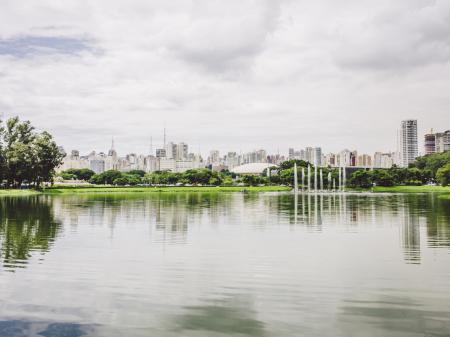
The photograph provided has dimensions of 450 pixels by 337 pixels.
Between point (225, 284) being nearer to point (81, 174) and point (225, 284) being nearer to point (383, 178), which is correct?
point (383, 178)

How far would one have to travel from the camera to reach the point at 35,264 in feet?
48.1

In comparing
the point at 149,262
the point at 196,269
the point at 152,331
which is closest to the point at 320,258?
the point at 196,269

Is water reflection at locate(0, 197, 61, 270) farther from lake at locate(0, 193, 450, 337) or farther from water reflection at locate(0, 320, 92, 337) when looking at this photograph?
water reflection at locate(0, 320, 92, 337)

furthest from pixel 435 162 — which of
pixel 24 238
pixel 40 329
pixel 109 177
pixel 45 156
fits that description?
pixel 40 329

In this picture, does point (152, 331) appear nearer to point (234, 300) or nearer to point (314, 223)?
point (234, 300)

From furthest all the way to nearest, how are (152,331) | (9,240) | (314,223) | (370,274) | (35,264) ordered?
1. (314,223)
2. (9,240)
3. (35,264)
4. (370,274)
5. (152,331)

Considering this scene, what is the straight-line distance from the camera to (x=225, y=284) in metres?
12.0

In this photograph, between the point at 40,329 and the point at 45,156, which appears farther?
the point at 45,156

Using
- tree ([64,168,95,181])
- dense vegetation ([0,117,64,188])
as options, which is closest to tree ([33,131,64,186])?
dense vegetation ([0,117,64,188])

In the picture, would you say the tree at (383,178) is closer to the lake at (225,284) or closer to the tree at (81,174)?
the lake at (225,284)

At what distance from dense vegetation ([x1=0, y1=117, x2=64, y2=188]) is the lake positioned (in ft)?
208

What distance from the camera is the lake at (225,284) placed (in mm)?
8883

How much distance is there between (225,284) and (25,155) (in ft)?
251

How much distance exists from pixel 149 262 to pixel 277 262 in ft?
13.4
